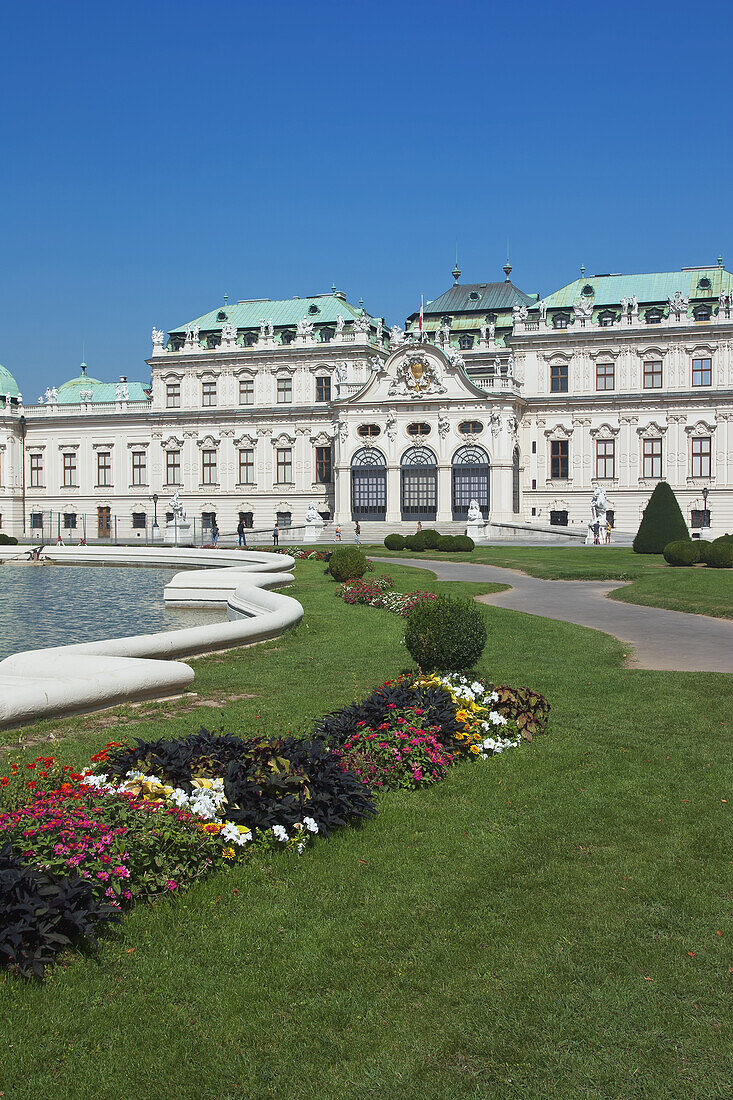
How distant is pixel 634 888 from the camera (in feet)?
19.9

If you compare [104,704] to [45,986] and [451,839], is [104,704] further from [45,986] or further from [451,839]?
[45,986]

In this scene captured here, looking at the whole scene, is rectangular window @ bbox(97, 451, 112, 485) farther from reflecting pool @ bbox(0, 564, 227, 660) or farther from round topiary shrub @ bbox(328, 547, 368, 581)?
round topiary shrub @ bbox(328, 547, 368, 581)

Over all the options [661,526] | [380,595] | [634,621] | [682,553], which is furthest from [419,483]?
[634,621]

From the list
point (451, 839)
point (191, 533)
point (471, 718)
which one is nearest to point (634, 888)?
point (451, 839)

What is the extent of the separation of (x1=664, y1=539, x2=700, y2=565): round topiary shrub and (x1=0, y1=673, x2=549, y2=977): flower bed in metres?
26.6

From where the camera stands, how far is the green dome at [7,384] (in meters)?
84.4

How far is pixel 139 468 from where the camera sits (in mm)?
78688

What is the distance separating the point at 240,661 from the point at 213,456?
6419 cm

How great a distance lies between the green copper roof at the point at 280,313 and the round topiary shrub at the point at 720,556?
4592 cm

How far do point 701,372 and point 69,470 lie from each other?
51052mm

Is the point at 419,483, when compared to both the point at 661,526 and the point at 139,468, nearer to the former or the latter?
the point at 139,468

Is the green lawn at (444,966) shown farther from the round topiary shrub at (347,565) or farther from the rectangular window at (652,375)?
the rectangular window at (652,375)

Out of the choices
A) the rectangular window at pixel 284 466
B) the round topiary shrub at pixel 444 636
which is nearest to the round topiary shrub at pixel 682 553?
the round topiary shrub at pixel 444 636

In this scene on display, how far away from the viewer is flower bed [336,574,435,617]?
20797mm
